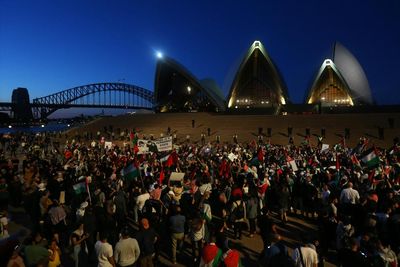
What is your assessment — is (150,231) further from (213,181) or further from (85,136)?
(85,136)

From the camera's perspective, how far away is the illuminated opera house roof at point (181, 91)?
53000mm

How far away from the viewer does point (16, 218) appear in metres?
9.77

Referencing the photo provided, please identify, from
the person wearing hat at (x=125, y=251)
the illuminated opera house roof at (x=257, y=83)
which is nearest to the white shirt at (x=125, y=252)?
the person wearing hat at (x=125, y=251)

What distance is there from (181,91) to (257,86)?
13.0 meters

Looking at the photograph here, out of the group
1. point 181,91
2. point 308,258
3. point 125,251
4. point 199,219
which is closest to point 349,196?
point 308,258

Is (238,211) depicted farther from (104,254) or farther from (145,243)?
(104,254)

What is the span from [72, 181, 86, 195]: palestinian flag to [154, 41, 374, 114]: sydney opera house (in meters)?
44.3

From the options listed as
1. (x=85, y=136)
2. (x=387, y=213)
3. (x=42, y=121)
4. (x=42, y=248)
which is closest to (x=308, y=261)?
(x=387, y=213)

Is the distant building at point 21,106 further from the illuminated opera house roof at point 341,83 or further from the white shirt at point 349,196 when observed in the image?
the white shirt at point 349,196

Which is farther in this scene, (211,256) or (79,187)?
(79,187)

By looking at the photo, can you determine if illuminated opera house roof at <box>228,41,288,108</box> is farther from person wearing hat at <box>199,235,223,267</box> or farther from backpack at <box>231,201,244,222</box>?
person wearing hat at <box>199,235,223,267</box>

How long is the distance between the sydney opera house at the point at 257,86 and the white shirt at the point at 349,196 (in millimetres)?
43734

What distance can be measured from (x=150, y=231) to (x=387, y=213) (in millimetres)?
4704

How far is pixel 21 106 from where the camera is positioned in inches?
4537
